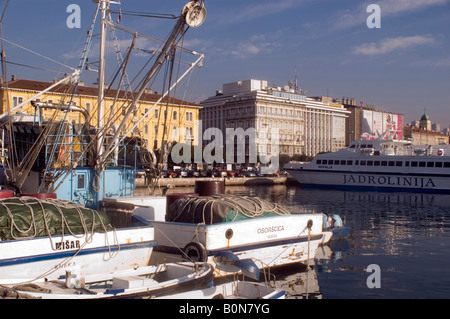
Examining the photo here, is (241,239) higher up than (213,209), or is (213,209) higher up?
(213,209)

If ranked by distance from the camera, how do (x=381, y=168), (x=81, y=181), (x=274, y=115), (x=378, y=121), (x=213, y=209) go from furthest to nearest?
1. (x=378, y=121)
2. (x=274, y=115)
3. (x=381, y=168)
4. (x=81, y=181)
5. (x=213, y=209)

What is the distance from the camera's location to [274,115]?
129 meters

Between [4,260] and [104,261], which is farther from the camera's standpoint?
[104,261]

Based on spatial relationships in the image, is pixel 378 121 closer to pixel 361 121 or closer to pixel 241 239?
pixel 361 121

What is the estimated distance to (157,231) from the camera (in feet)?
54.7

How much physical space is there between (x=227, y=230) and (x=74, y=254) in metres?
4.82

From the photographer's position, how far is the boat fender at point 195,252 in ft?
49.7

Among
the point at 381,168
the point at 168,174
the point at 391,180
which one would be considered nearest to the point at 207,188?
the point at 391,180

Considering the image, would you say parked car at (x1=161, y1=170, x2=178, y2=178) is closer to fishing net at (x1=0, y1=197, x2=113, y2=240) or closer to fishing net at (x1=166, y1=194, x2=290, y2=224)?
fishing net at (x1=166, y1=194, x2=290, y2=224)

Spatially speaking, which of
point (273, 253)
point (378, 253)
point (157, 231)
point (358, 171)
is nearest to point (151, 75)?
point (157, 231)

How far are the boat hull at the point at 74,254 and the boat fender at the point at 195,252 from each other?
1.14 meters

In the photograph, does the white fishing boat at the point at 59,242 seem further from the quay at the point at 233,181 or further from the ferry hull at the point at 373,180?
the ferry hull at the point at 373,180

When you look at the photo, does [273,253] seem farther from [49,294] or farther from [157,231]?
[49,294]
